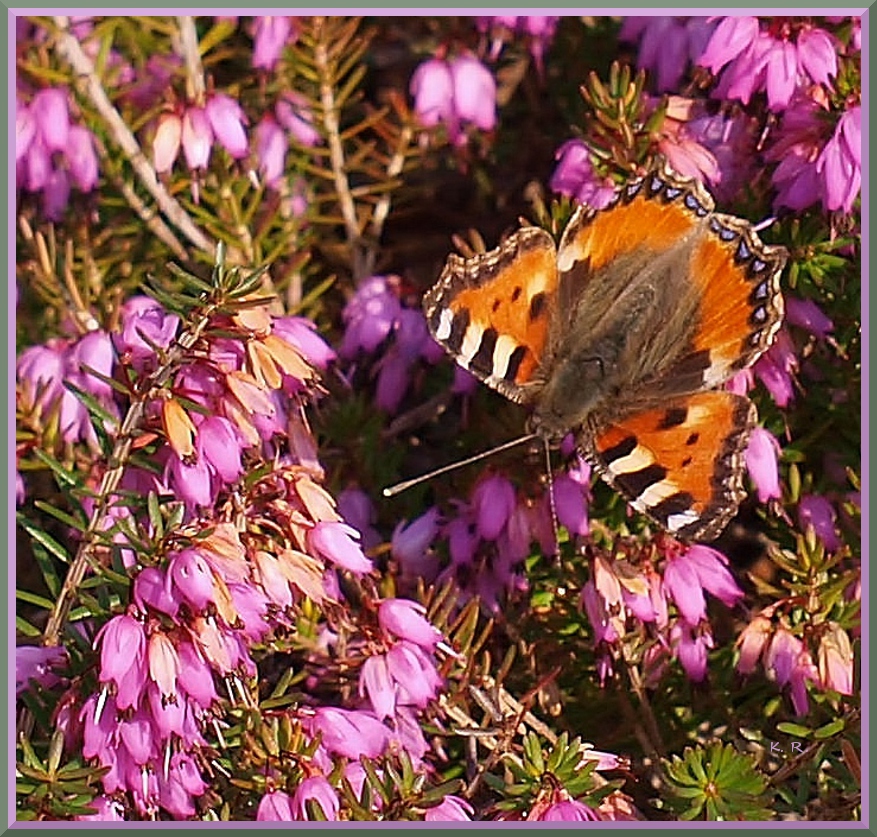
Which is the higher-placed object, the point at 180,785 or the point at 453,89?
the point at 453,89

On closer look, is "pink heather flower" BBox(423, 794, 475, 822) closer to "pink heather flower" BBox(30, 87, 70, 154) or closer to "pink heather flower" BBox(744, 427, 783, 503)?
"pink heather flower" BBox(744, 427, 783, 503)

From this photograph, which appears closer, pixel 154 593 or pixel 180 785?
pixel 154 593

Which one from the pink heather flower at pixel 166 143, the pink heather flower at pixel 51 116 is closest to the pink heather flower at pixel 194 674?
the pink heather flower at pixel 166 143

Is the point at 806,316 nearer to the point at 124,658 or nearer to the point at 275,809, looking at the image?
the point at 275,809

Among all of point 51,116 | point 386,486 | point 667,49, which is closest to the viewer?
point 386,486

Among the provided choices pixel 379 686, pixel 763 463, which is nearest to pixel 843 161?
pixel 763 463

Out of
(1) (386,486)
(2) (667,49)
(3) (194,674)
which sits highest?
(2) (667,49)
